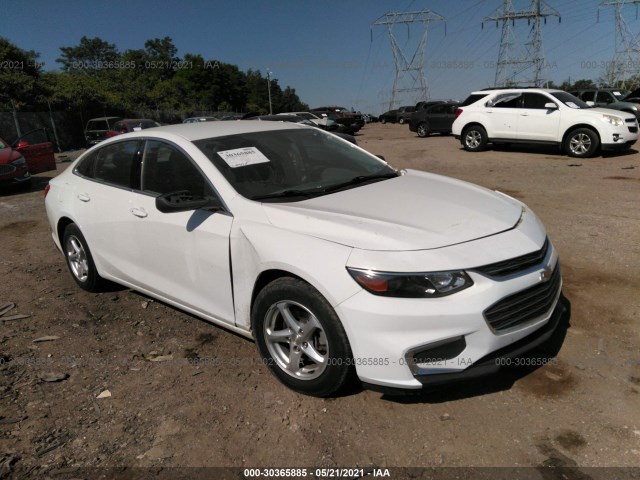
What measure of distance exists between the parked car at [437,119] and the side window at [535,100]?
945 centimetres

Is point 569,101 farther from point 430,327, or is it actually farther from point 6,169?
point 6,169

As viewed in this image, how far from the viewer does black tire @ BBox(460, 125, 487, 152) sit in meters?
13.9

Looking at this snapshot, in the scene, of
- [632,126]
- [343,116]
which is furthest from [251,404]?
[343,116]

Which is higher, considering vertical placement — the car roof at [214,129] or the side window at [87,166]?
the car roof at [214,129]

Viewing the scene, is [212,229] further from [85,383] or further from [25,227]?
[25,227]

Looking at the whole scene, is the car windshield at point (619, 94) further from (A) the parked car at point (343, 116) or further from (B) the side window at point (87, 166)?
(B) the side window at point (87, 166)

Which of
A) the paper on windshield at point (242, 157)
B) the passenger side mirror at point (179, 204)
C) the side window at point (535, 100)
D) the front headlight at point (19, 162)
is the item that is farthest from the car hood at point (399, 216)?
the front headlight at point (19, 162)

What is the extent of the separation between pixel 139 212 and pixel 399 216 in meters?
2.02

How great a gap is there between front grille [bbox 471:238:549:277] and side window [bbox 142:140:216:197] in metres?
1.79

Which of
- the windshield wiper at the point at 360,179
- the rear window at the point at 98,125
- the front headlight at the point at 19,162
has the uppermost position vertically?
the windshield wiper at the point at 360,179

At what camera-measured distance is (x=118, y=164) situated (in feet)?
13.3

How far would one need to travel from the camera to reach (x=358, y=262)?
97.0 inches

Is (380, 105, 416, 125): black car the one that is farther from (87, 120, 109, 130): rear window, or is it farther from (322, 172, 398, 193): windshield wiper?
(322, 172, 398, 193): windshield wiper

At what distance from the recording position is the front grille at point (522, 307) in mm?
2471
